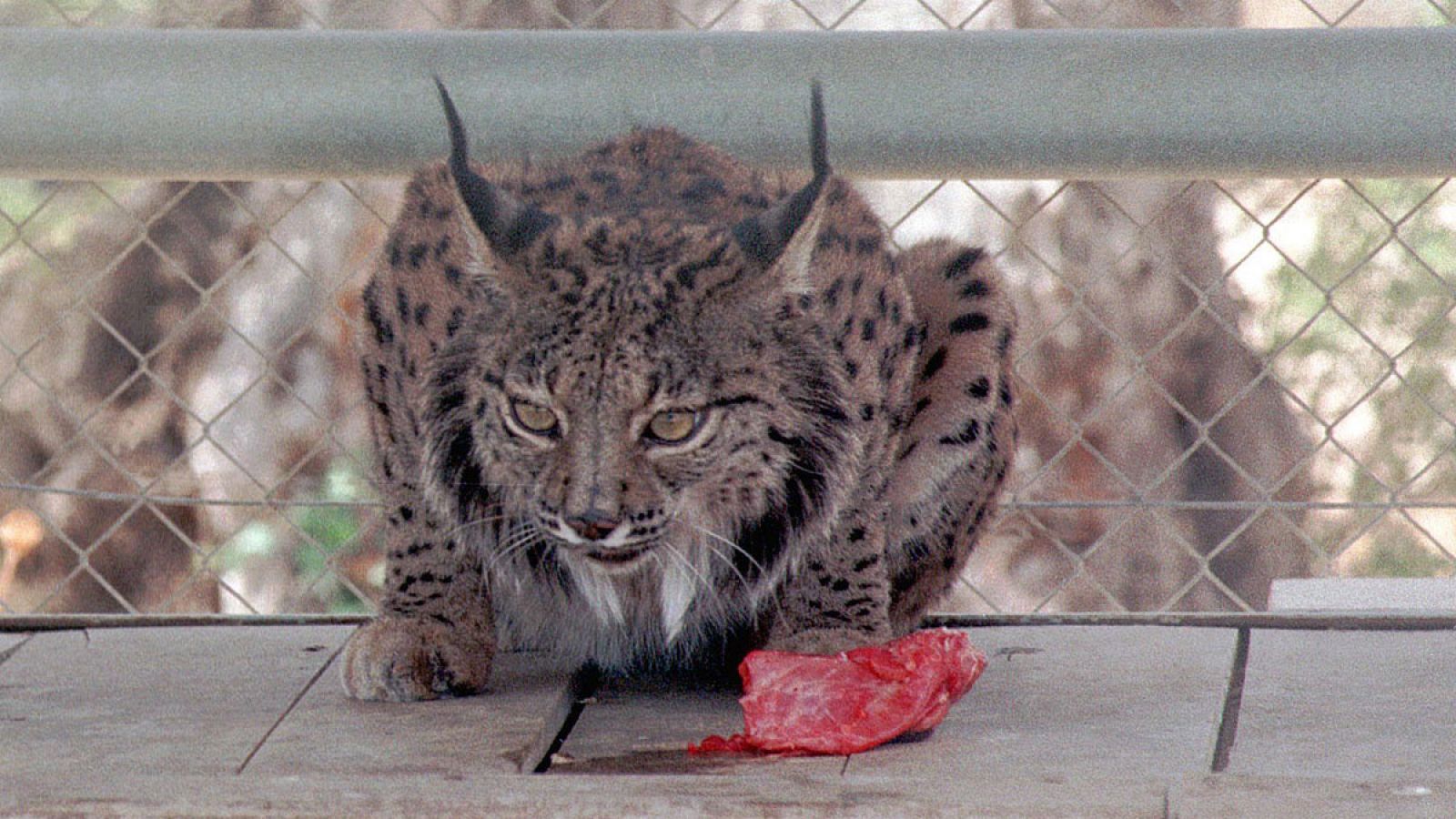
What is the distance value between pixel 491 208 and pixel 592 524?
1.64 feet

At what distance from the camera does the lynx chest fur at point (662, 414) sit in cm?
297

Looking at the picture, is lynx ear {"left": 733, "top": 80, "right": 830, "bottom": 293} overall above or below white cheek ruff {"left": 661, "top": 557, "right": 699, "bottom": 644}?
above

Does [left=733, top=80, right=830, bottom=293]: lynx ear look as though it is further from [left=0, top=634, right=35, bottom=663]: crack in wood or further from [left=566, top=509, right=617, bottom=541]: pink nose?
[left=0, top=634, right=35, bottom=663]: crack in wood

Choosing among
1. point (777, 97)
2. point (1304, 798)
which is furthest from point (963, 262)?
point (1304, 798)

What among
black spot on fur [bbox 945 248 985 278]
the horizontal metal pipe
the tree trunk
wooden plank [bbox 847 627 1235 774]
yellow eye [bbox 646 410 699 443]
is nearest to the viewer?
wooden plank [bbox 847 627 1235 774]

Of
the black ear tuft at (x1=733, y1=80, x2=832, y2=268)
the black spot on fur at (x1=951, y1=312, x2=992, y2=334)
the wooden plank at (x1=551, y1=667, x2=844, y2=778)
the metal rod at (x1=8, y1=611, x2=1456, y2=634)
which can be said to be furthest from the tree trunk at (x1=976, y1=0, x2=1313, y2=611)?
the black ear tuft at (x1=733, y1=80, x2=832, y2=268)

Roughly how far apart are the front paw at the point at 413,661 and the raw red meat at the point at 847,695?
0.47 m

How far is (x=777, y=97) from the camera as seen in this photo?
3.15 m

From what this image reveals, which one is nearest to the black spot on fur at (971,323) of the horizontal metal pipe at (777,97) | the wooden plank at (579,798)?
the horizontal metal pipe at (777,97)

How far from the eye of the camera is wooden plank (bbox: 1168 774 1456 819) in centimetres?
239

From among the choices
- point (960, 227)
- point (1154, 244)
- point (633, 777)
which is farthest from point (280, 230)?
point (633, 777)

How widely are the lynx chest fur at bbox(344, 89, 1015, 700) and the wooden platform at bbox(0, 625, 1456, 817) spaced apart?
0.54 feet

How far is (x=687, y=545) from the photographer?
324cm

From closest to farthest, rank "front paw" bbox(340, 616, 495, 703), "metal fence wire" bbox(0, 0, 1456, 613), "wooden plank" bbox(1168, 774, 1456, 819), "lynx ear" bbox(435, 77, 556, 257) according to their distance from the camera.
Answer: "wooden plank" bbox(1168, 774, 1456, 819) → "lynx ear" bbox(435, 77, 556, 257) → "front paw" bbox(340, 616, 495, 703) → "metal fence wire" bbox(0, 0, 1456, 613)
